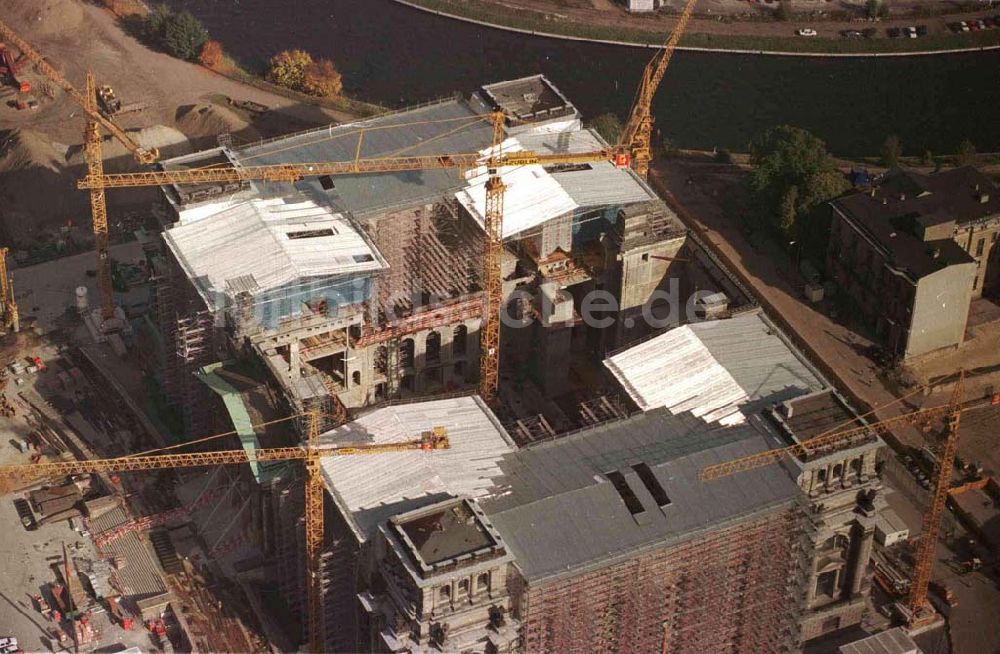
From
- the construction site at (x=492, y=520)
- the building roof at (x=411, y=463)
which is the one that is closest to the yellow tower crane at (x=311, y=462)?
the construction site at (x=492, y=520)

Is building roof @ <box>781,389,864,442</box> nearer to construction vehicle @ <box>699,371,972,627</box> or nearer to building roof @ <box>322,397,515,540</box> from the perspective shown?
construction vehicle @ <box>699,371,972,627</box>

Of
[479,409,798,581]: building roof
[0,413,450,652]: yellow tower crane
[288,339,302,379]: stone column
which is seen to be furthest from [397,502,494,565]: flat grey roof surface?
[288,339,302,379]: stone column

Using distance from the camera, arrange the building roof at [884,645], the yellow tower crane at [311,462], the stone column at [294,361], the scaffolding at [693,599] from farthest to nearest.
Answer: the stone column at [294,361] < the building roof at [884,645] < the yellow tower crane at [311,462] < the scaffolding at [693,599]

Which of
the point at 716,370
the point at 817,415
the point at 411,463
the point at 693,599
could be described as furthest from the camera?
the point at 716,370

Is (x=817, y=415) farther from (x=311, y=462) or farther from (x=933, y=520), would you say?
(x=311, y=462)

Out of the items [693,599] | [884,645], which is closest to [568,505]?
[693,599]

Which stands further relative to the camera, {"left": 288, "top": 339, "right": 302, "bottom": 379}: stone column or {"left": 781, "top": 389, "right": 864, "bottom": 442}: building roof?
{"left": 288, "top": 339, "right": 302, "bottom": 379}: stone column

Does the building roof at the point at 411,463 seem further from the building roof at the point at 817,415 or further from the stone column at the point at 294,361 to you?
the building roof at the point at 817,415
